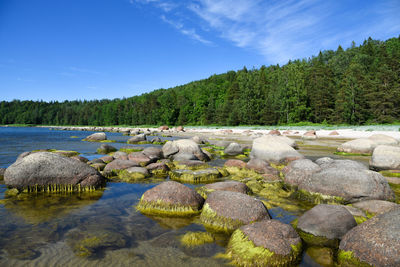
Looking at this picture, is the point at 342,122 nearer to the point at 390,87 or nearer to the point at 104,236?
the point at 390,87

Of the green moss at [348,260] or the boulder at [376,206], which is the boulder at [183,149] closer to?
the boulder at [376,206]

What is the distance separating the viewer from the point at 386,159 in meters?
9.16

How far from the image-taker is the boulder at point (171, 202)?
5246 millimetres

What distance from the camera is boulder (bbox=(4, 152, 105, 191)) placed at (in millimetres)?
6594

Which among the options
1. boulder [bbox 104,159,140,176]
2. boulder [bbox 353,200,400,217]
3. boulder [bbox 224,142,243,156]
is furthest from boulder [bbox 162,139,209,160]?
boulder [bbox 353,200,400,217]

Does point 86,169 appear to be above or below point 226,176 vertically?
above

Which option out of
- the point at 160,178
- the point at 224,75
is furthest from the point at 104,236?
the point at 224,75

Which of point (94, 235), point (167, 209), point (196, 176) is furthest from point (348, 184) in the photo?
point (94, 235)

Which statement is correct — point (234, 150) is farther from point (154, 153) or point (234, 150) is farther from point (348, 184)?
point (348, 184)

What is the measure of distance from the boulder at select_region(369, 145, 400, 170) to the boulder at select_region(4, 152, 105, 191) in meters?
10.8

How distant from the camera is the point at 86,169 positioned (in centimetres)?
730

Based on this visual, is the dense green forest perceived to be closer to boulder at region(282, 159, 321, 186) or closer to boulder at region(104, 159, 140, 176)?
boulder at region(282, 159, 321, 186)

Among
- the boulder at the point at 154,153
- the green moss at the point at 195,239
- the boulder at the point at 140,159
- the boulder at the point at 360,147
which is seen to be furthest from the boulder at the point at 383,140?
the green moss at the point at 195,239

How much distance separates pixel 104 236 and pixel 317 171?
19.3ft
